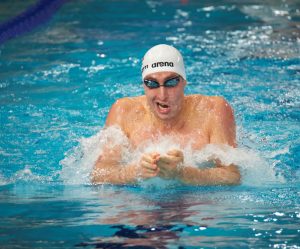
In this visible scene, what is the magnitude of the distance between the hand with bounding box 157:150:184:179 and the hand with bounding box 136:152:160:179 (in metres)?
0.03

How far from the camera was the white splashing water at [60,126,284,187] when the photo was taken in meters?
4.55

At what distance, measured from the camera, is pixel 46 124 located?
253 inches

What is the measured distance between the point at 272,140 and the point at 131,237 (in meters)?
2.54

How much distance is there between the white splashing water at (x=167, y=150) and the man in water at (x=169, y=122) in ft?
0.14

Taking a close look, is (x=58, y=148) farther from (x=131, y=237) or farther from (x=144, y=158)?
(x=131, y=237)

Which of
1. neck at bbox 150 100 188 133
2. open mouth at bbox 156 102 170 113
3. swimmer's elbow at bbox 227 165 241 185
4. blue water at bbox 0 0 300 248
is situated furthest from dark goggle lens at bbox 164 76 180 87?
swimmer's elbow at bbox 227 165 241 185

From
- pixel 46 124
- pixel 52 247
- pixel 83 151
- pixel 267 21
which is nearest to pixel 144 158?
pixel 52 247

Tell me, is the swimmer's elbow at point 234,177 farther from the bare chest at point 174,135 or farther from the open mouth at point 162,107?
the open mouth at point 162,107

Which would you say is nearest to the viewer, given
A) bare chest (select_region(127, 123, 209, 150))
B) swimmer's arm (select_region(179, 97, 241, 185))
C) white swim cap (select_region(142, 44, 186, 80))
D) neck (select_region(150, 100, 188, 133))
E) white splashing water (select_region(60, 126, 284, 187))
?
swimmer's arm (select_region(179, 97, 241, 185))

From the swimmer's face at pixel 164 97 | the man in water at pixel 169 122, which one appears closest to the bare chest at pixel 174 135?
the man in water at pixel 169 122

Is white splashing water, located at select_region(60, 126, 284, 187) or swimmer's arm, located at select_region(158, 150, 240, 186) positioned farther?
white splashing water, located at select_region(60, 126, 284, 187)

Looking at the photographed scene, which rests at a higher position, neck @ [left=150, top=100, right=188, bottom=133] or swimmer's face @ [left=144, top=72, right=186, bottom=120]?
swimmer's face @ [left=144, top=72, right=186, bottom=120]

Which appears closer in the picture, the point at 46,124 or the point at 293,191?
the point at 293,191

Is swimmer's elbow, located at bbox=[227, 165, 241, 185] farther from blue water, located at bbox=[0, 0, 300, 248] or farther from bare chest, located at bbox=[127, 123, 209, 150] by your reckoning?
bare chest, located at bbox=[127, 123, 209, 150]
